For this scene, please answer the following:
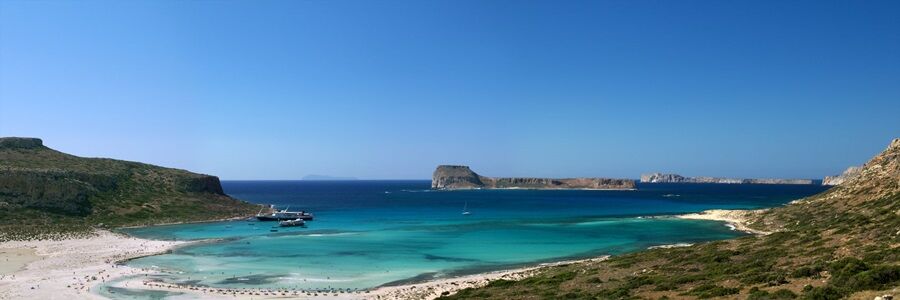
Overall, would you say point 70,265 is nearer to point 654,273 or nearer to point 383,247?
point 383,247

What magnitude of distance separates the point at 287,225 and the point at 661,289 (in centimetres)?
7418

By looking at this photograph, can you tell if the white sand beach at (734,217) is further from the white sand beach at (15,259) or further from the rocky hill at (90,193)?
the rocky hill at (90,193)

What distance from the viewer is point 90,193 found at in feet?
330

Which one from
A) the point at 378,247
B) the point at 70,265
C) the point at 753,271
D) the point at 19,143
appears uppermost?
the point at 19,143

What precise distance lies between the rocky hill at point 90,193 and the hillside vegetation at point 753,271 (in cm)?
7288

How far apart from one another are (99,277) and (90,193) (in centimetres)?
6700

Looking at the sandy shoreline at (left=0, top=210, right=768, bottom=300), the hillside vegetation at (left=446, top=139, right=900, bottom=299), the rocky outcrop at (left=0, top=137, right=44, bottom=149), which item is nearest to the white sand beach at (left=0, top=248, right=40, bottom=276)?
the sandy shoreline at (left=0, top=210, right=768, bottom=300)

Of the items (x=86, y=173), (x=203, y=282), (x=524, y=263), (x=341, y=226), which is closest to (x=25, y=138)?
(x=86, y=173)

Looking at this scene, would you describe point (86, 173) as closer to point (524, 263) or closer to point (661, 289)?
point (524, 263)

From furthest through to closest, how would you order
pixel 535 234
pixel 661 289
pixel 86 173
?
pixel 86 173, pixel 535 234, pixel 661 289

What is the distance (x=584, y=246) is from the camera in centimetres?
6431

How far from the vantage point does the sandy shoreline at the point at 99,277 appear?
1483 inches

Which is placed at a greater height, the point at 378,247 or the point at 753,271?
the point at 753,271

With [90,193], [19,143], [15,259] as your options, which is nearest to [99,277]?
[15,259]
